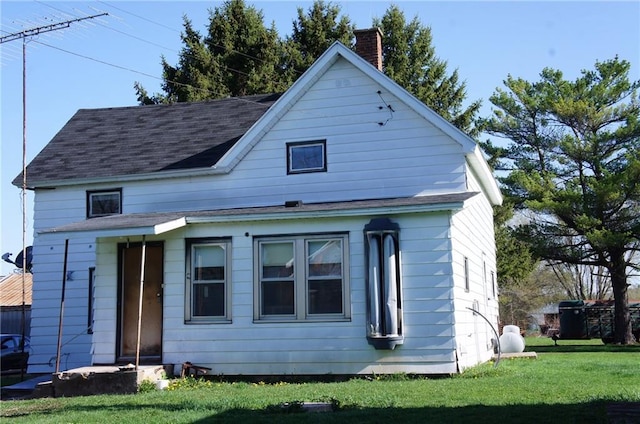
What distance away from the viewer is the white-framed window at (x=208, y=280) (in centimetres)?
1360

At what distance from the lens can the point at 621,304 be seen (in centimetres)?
2777

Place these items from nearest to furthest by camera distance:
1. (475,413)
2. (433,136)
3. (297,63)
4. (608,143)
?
(475,413) → (433,136) → (608,143) → (297,63)

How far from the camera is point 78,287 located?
1673 centimetres

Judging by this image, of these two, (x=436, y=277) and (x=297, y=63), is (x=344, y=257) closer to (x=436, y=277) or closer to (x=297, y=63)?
→ (x=436, y=277)

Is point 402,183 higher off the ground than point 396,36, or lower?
lower

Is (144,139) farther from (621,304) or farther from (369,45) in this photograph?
(621,304)

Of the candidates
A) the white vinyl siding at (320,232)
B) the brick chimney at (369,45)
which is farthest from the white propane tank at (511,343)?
the brick chimney at (369,45)

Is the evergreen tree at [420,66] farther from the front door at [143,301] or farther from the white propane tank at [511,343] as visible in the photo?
the front door at [143,301]

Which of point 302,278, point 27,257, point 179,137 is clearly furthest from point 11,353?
point 302,278

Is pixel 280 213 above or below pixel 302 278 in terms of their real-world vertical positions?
above

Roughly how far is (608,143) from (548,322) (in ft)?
67.9

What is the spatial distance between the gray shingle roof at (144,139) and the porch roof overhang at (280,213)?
97.5 inches

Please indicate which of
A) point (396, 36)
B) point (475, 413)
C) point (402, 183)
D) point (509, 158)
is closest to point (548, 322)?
point (509, 158)

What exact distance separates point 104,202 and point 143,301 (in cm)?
363
